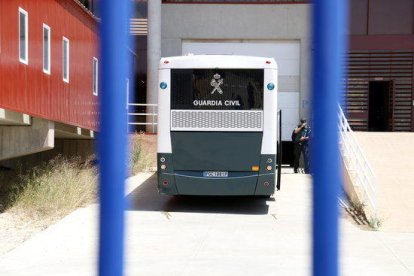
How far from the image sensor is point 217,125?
13758 mm

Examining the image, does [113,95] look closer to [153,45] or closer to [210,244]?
[210,244]

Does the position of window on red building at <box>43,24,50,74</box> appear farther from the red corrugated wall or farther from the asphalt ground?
the asphalt ground

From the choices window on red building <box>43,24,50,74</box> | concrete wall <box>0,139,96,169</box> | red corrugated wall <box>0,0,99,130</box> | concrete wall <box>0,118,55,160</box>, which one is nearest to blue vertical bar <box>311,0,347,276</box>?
red corrugated wall <box>0,0,99,130</box>

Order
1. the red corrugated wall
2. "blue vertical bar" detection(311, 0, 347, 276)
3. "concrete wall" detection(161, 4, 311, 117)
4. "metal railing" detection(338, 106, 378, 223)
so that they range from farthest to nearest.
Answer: "concrete wall" detection(161, 4, 311, 117)
"metal railing" detection(338, 106, 378, 223)
the red corrugated wall
"blue vertical bar" detection(311, 0, 347, 276)

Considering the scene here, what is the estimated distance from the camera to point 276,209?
48.9ft

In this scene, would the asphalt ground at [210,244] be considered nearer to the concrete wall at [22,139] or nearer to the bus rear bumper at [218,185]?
the bus rear bumper at [218,185]

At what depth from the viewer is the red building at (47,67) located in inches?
512

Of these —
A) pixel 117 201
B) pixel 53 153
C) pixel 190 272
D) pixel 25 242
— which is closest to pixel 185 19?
pixel 53 153

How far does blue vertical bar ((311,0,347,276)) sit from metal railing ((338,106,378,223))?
10150mm

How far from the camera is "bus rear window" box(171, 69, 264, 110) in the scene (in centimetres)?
1366

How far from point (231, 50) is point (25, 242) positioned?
61.7 ft

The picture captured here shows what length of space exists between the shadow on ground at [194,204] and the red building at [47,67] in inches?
99.9

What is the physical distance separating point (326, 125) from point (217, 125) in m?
11.4

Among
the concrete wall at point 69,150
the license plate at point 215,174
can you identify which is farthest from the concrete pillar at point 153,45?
the license plate at point 215,174
